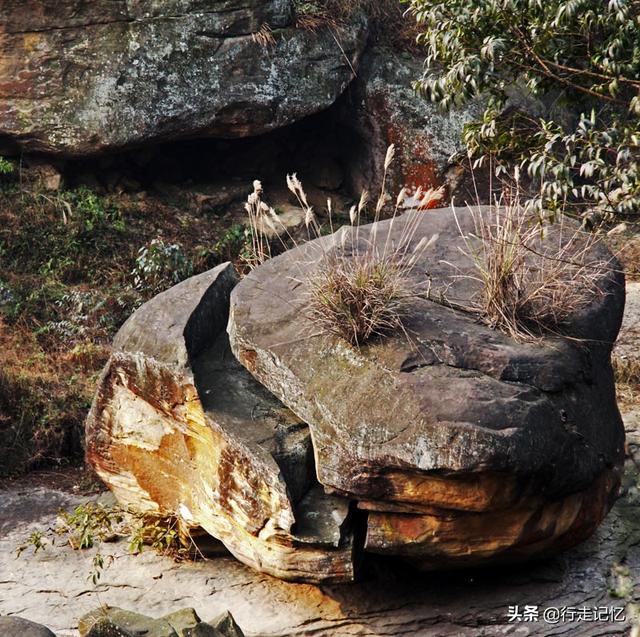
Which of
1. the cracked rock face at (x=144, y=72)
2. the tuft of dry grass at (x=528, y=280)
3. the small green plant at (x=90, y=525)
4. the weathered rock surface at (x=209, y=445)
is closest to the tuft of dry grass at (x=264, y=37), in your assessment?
the cracked rock face at (x=144, y=72)

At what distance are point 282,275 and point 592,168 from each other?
85.1 inches

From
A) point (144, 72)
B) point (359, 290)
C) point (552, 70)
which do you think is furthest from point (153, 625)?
point (144, 72)

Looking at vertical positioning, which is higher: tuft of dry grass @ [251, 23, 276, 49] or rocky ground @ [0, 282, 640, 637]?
tuft of dry grass @ [251, 23, 276, 49]

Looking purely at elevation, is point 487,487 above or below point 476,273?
below

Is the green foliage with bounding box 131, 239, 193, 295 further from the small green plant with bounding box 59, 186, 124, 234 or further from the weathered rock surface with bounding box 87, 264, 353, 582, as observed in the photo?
the weathered rock surface with bounding box 87, 264, 353, 582

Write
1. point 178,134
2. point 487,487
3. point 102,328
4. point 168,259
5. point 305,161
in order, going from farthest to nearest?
point 305,161, point 178,134, point 168,259, point 102,328, point 487,487

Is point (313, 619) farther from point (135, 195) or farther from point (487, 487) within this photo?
point (135, 195)

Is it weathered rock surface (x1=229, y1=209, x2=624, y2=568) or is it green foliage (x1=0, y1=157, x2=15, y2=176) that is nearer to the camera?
weathered rock surface (x1=229, y1=209, x2=624, y2=568)

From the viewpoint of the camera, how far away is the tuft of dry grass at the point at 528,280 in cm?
624

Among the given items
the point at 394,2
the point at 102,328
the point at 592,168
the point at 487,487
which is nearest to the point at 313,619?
the point at 487,487

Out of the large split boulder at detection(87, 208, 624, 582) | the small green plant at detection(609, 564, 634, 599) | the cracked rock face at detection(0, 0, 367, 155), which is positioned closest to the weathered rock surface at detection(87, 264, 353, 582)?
the large split boulder at detection(87, 208, 624, 582)

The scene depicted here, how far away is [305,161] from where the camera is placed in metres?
12.7

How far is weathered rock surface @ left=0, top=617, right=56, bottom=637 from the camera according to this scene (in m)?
4.84

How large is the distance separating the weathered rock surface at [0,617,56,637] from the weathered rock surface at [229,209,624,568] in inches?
72.8
